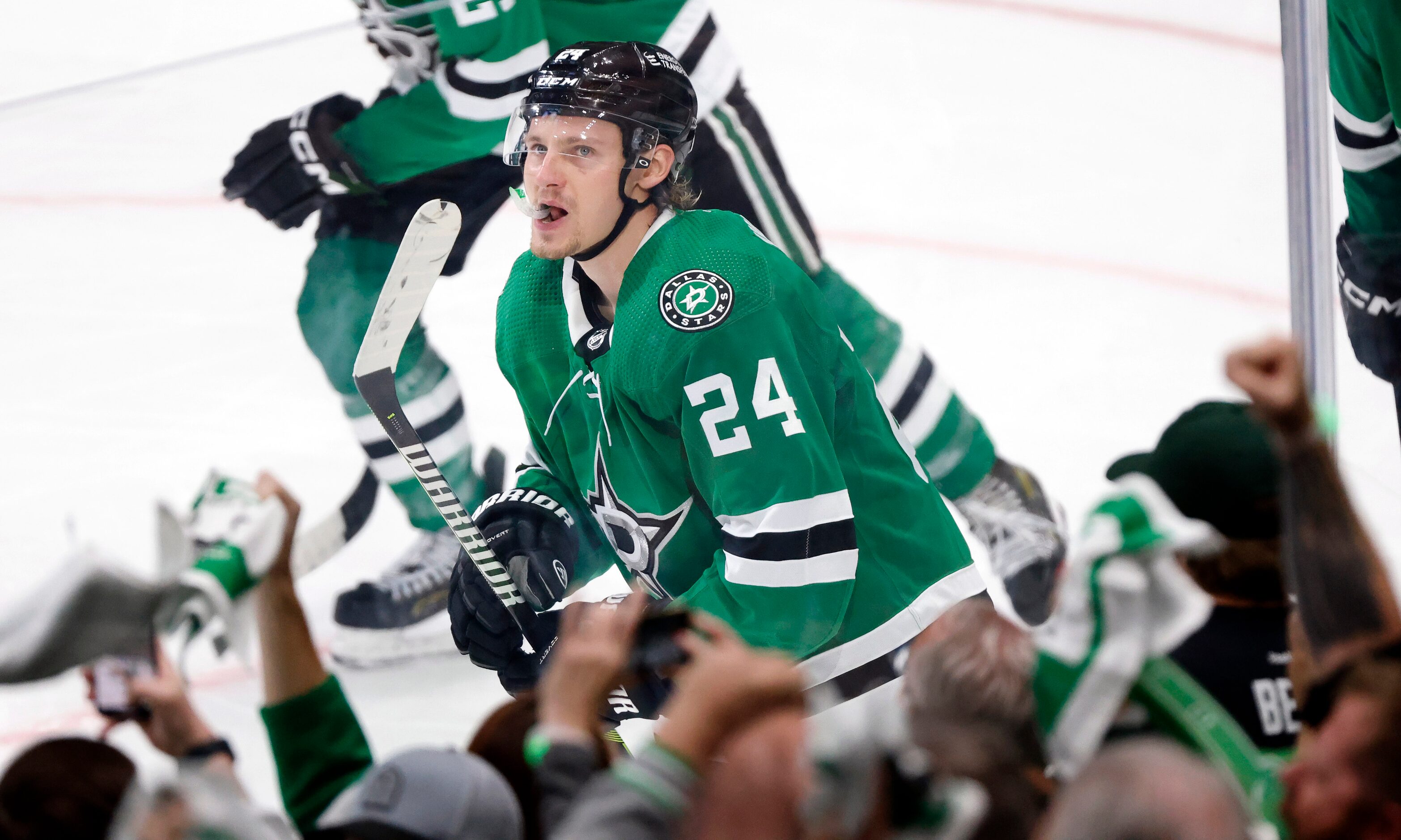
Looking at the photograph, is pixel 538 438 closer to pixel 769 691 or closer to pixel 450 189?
pixel 450 189

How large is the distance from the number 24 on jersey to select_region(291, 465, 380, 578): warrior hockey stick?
1.71 metres

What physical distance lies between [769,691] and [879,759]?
10 centimetres

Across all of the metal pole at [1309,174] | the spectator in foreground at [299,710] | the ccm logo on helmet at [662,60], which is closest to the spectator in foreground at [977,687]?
the spectator in foreground at [299,710]

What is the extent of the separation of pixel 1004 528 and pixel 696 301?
3.84ft

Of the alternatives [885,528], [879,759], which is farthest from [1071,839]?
[885,528]

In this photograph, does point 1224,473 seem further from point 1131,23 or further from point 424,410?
point 1131,23

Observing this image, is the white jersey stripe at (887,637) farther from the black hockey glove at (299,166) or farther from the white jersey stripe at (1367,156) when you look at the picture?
the black hockey glove at (299,166)

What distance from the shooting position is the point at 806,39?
5.46 meters

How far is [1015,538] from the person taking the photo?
115 inches

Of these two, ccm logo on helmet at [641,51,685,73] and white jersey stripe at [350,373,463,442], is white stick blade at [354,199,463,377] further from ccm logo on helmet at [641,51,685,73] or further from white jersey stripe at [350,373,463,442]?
white jersey stripe at [350,373,463,442]

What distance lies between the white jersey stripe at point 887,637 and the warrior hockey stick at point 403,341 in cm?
37

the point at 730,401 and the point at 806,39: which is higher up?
the point at 730,401

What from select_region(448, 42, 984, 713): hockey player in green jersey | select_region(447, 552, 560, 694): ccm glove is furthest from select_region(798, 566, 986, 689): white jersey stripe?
select_region(447, 552, 560, 694): ccm glove

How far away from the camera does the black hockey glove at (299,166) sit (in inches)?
118
